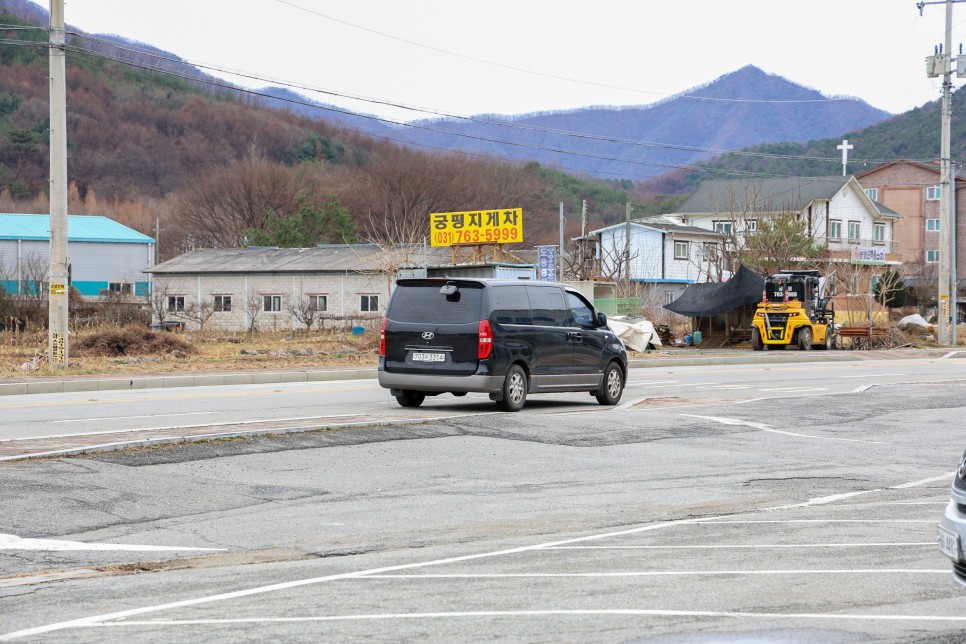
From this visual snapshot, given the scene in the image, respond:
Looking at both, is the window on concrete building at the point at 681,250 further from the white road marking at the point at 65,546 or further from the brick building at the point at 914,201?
the white road marking at the point at 65,546

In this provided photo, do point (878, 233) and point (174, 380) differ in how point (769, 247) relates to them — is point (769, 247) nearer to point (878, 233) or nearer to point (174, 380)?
point (878, 233)

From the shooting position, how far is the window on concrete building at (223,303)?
60438 millimetres

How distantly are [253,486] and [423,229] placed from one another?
265ft

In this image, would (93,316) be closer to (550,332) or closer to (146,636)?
(550,332)

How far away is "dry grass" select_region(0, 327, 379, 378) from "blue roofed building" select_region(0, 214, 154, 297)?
36.0 m

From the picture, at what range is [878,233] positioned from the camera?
86.2 meters

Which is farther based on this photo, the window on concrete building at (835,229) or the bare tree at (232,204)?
the bare tree at (232,204)

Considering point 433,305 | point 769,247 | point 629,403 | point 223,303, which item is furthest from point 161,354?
point 769,247

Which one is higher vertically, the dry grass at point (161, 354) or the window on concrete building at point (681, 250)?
the window on concrete building at point (681, 250)

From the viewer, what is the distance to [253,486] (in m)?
10.5

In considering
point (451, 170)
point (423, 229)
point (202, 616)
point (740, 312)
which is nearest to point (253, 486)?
point (202, 616)

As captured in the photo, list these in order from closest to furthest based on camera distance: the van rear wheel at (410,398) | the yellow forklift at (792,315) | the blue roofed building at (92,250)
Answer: the van rear wheel at (410,398) → the yellow forklift at (792,315) → the blue roofed building at (92,250)

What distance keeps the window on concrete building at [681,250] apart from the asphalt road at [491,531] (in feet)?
193

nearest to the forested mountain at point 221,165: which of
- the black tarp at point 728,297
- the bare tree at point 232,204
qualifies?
the bare tree at point 232,204
